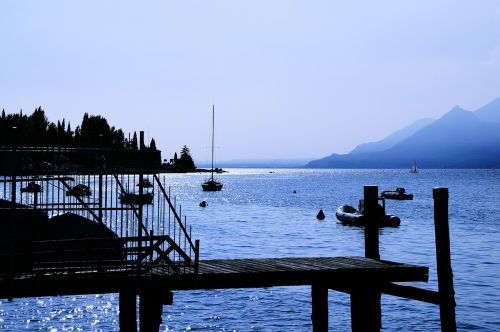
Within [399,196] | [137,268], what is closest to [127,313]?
[137,268]

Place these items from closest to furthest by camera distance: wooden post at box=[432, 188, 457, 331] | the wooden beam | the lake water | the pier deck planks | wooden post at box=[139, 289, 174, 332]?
the pier deck planks < wooden post at box=[139, 289, 174, 332] < the wooden beam < wooden post at box=[432, 188, 457, 331] < the lake water

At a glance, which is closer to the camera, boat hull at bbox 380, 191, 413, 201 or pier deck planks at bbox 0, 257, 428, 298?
pier deck planks at bbox 0, 257, 428, 298

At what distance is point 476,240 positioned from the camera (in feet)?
212

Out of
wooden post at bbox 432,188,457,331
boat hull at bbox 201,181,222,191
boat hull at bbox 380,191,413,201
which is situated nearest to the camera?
wooden post at bbox 432,188,457,331

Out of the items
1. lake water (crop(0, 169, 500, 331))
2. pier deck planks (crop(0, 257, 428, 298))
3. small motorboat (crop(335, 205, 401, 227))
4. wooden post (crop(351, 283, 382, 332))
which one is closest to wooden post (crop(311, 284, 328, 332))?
pier deck planks (crop(0, 257, 428, 298))

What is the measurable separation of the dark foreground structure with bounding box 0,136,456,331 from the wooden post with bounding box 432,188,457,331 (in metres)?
0.03

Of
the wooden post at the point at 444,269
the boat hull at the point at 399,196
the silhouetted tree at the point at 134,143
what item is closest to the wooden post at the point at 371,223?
the wooden post at the point at 444,269

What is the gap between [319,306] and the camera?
17.2 metres

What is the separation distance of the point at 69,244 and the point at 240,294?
21060 millimetres

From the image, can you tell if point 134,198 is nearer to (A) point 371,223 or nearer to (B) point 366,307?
(B) point 366,307

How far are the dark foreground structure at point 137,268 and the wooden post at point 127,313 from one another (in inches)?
1.0

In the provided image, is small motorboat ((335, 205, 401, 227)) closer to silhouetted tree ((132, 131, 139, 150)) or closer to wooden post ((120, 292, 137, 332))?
wooden post ((120, 292, 137, 332))

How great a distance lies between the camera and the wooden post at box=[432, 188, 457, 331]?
18375 millimetres

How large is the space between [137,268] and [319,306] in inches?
191
